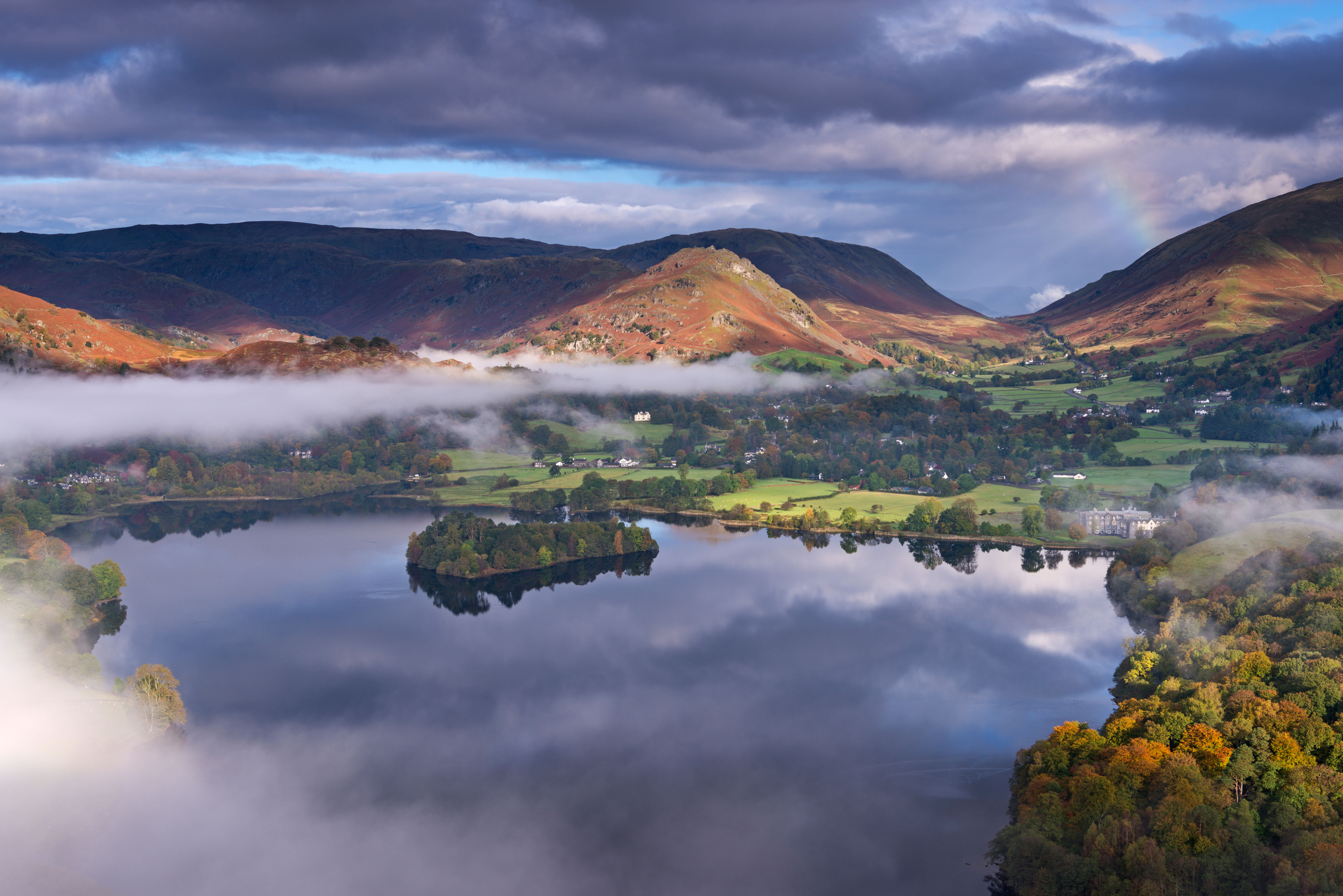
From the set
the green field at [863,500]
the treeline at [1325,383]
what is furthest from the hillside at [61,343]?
the treeline at [1325,383]

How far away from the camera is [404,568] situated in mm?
87125

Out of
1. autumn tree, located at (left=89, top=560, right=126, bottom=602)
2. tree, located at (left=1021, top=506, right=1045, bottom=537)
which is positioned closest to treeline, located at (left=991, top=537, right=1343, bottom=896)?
tree, located at (left=1021, top=506, right=1045, bottom=537)

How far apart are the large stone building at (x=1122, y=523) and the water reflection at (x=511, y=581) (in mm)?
41274

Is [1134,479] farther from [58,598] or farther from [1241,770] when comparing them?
[58,598]

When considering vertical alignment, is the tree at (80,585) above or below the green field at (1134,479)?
below

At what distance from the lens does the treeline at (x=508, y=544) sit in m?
84.4

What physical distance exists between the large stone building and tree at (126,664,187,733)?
251 feet

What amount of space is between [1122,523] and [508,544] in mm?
56126

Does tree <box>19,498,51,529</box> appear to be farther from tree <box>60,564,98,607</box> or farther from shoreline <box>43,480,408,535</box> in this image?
tree <box>60,564,98,607</box>

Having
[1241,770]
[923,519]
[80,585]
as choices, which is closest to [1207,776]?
[1241,770]

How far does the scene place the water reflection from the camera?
7881 centimetres

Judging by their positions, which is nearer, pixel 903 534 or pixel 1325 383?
pixel 903 534

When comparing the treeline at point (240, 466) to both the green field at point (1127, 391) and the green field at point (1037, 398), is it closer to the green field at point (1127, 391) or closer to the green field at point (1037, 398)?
the green field at point (1037, 398)

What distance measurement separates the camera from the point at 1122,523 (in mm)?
95125
